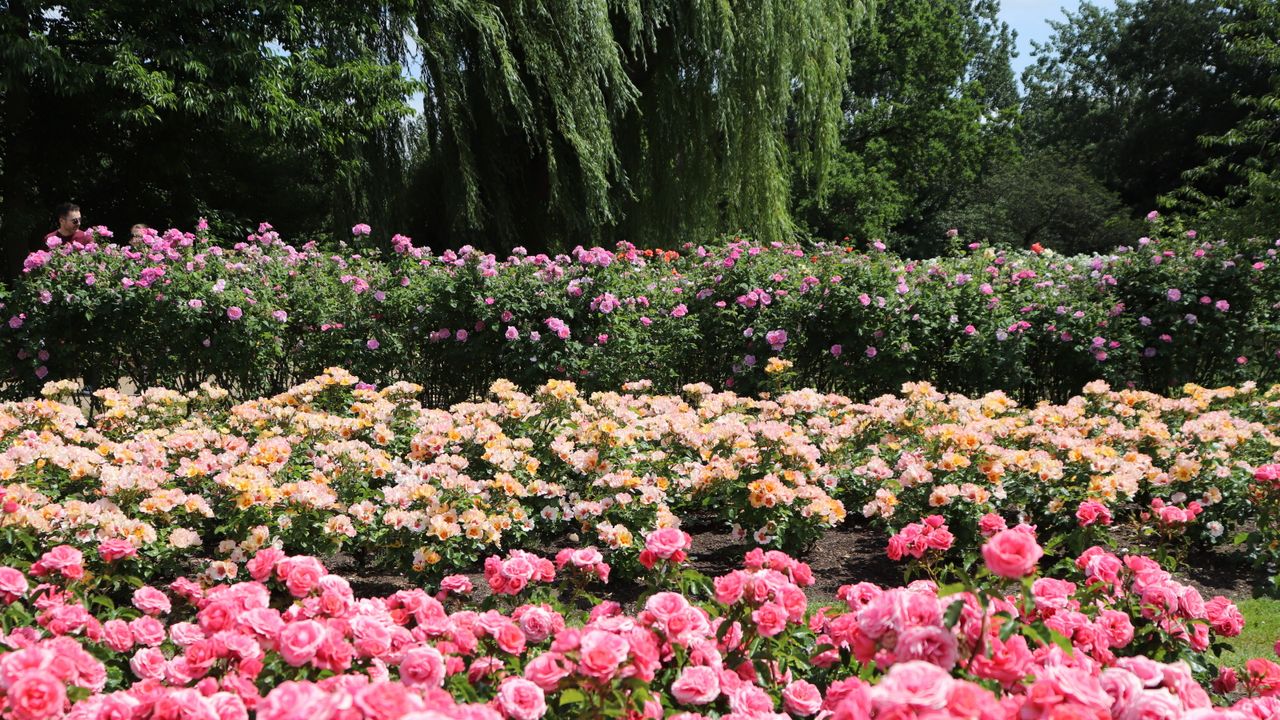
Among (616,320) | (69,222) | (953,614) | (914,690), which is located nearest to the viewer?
(914,690)

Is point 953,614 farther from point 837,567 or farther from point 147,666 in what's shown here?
point 837,567

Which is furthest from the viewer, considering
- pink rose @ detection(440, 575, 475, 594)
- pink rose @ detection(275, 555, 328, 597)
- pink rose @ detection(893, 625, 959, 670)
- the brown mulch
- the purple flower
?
the purple flower

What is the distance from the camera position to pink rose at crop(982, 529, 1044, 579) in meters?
1.33

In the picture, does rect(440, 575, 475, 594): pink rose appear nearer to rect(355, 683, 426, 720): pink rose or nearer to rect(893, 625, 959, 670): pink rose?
rect(355, 683, 426, 720): pink rose

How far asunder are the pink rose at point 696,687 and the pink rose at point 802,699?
0.14 metres

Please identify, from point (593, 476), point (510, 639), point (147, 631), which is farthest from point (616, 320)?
point (510, 639)

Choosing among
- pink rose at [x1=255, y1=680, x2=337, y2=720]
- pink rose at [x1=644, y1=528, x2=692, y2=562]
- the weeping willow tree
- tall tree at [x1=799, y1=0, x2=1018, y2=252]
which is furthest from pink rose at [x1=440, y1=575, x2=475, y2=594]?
tall tree at [x1=799, y1=0, x2=1018, y2=252]

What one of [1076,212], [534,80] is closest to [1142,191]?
[1076,212]

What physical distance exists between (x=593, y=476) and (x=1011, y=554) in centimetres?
254

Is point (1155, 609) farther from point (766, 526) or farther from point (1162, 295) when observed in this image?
point (1162, 295)

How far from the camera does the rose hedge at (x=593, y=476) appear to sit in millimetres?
3199

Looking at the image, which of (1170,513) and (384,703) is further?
(1170,513)

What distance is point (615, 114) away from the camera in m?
10.5

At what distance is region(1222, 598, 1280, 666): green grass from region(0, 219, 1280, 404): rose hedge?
2867 millimetres
